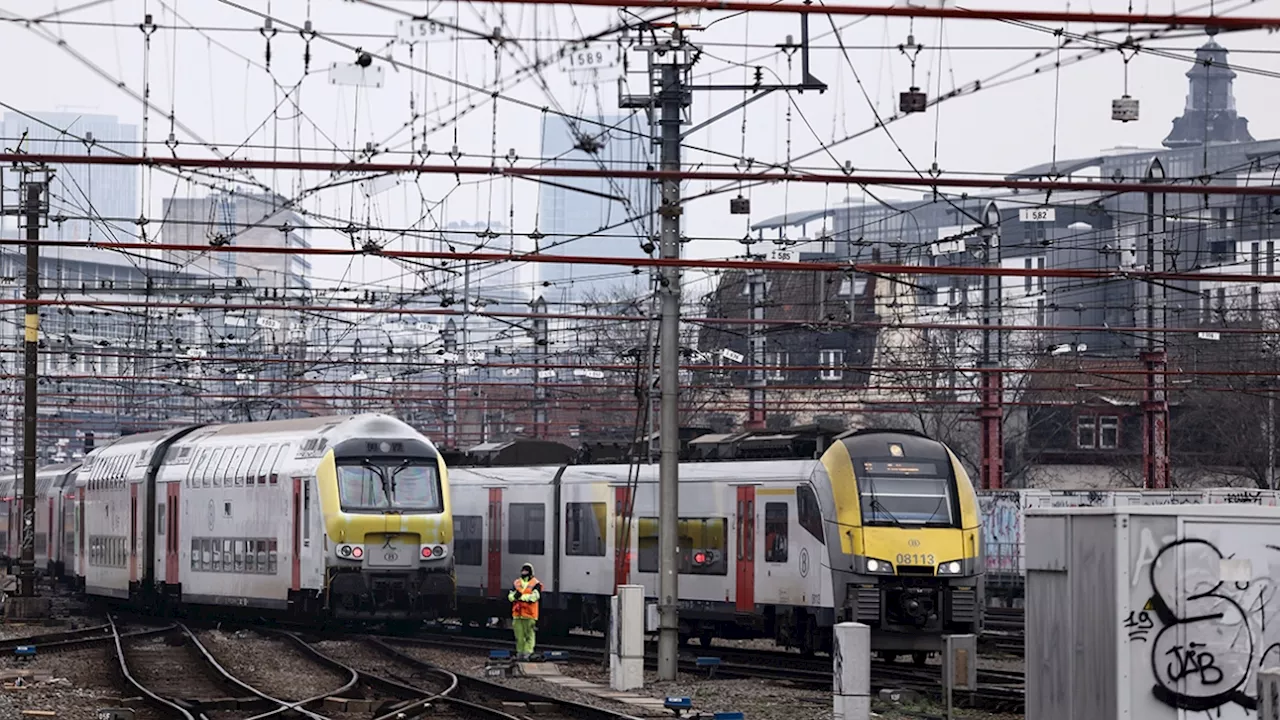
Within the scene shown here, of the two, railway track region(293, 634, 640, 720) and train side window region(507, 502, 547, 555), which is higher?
train side window region(507, 502, 547, 555)

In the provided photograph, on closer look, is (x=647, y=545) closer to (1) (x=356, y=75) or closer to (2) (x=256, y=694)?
(2) (x=256, y=694)

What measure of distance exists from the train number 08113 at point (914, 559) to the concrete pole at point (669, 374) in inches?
125

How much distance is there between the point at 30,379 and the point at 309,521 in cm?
708

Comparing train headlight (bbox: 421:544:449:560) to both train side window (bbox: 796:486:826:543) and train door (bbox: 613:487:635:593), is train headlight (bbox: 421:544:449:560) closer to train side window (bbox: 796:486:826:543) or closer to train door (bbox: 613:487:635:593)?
train door (bbox: 613:487:635:593)

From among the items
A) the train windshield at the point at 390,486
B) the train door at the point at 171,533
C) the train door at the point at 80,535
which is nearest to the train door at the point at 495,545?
the train windshield at the point at 390,486

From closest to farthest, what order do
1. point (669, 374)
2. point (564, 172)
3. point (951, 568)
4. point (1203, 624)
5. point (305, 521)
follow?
1. point (1203, 624)
2. point (564, 172)
3. point (669, 374)
4. point (951, 568)
5. point (305, 521)

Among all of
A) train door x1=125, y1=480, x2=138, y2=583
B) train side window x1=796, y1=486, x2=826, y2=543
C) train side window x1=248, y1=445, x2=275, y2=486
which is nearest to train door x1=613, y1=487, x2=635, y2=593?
train side window x1=796, y1=486, x2=826, y2=543

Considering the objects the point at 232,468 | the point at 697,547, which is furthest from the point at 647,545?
the point at 232,468

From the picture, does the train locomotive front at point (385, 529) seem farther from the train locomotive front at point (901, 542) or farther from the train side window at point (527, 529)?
the train locomotive front at point (901, 542)

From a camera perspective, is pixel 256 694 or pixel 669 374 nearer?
pixel 256 694

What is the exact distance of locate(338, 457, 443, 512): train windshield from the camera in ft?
104

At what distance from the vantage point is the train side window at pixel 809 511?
27.9 metres

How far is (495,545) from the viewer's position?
1474 inches

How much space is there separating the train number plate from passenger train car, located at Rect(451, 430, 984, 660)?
3.41 m
